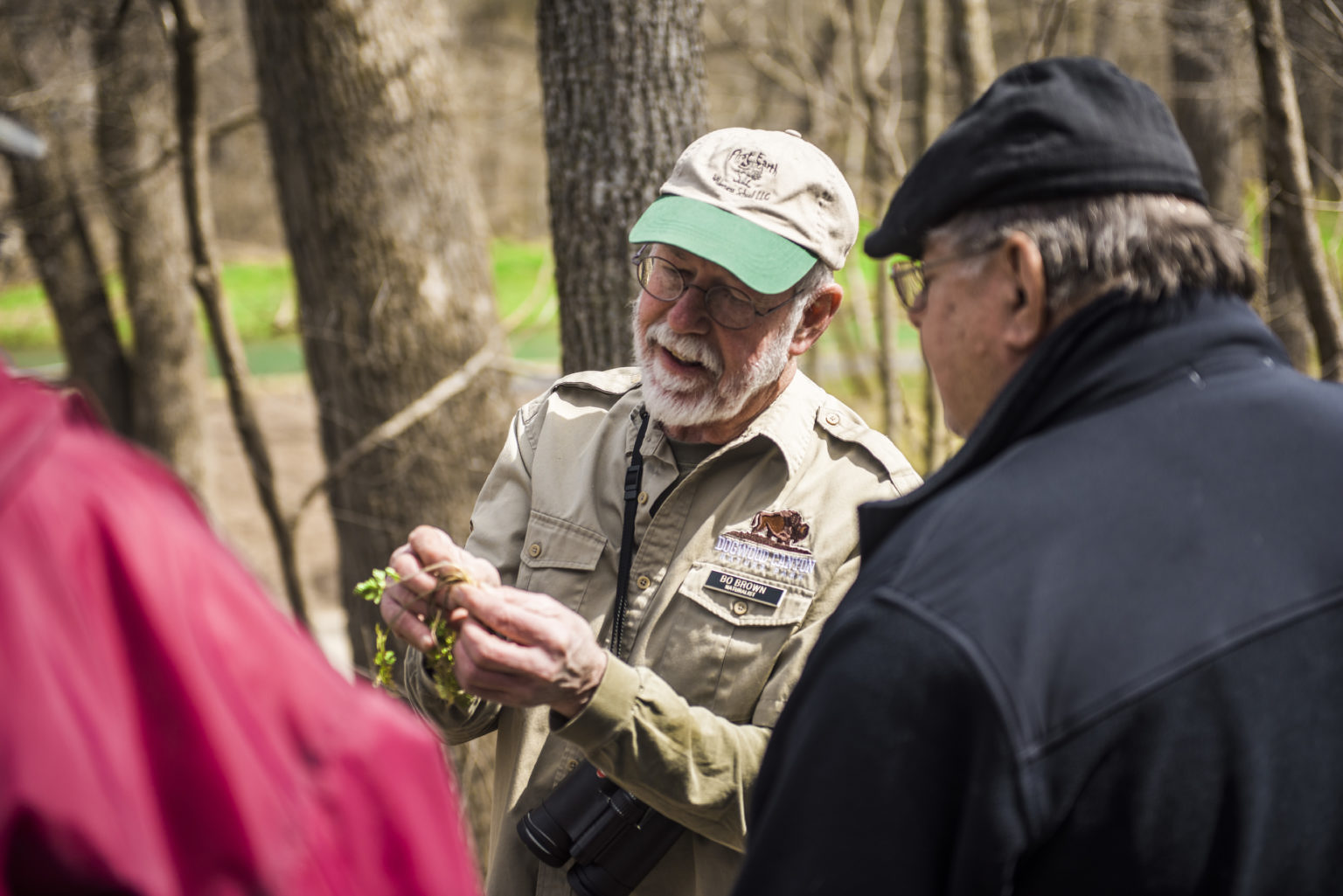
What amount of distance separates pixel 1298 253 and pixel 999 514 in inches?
109

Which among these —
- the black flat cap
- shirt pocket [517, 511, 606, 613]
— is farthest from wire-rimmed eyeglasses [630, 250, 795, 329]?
the black flat cap

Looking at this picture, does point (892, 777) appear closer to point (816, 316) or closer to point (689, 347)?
point (689, 347)

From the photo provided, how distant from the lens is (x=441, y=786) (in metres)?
1.06

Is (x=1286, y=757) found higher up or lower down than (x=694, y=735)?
higher up

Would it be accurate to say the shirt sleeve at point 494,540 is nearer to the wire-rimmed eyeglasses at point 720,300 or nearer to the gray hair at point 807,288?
the wire-rimmed eyeglasses at point 720,300

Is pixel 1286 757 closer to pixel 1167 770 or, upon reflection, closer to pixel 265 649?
pixel 1167 770

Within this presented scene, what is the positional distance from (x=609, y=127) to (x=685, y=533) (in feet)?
4.71

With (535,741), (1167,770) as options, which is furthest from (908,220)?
(535,741)

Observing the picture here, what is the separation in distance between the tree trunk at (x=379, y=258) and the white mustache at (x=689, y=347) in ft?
8.26

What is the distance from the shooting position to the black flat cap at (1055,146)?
1259 mm

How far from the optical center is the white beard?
86.4 inches

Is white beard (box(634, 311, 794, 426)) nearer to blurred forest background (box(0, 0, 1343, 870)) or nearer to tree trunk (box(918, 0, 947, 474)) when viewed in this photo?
blurred forest background (box(0, 0, 1343, 870))

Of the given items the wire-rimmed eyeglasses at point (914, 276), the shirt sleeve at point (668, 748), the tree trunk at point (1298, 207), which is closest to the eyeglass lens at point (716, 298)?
the wire-rimmed eyeglasses at point (914, 276)

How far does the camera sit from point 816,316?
235 centimetres
